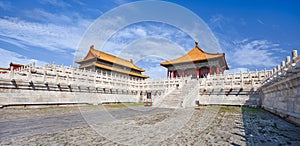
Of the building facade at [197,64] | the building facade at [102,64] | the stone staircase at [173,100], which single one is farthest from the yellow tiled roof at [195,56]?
the stone staircase at [173,100]

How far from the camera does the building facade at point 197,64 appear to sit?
2860cm

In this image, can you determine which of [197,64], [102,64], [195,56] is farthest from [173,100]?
[102,64]

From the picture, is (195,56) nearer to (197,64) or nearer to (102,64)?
(197,64)

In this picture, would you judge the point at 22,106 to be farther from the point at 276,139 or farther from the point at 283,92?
the point at 283,92

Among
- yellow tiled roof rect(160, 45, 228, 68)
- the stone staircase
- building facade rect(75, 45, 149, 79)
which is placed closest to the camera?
the stone staircase

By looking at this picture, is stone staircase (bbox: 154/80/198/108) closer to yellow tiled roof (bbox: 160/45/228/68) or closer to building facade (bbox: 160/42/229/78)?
building facade (bbox: 160/42/229/78)

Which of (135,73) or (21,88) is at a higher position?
(135,73)

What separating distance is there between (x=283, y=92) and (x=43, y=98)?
54.0 feet

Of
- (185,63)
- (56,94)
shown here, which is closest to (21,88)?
(56,94)

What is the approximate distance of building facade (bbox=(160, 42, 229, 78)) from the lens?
28605 millimetres

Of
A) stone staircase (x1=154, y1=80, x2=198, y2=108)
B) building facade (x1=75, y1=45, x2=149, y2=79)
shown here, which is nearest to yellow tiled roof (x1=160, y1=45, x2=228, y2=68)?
building facade (x1=75, y1=45, x2=149, y2=79)

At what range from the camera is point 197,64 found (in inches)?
1192

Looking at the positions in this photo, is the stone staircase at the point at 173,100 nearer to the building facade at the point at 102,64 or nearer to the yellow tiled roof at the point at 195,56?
the yellow tiled roof at the point at 195,56

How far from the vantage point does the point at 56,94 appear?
15.5m
